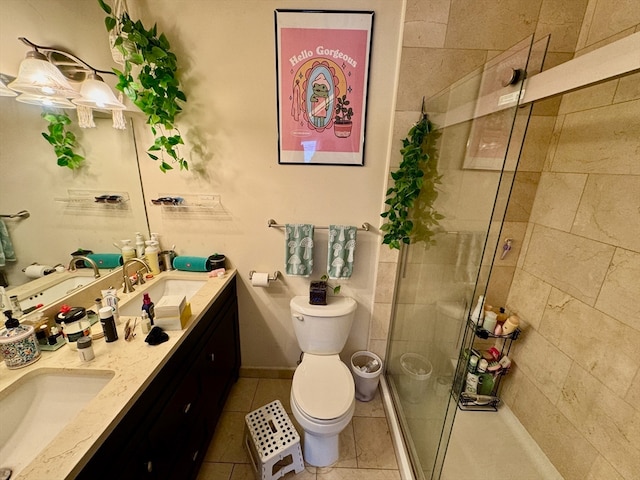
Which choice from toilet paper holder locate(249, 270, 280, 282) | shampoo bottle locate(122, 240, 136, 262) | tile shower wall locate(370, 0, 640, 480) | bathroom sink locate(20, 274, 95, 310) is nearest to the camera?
bathroom sink locate(20, 274, 95, 310)

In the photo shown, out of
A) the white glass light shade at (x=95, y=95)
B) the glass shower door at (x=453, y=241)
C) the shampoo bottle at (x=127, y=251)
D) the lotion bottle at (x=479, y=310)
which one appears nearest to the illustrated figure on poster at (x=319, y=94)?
the glass shower door at (x=453, y=241)

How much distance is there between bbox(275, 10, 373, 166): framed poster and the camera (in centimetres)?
130

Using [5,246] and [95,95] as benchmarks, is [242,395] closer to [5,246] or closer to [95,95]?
[5,246]

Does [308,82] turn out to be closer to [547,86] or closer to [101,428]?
[547,86]

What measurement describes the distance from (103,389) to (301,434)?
1.14 metres

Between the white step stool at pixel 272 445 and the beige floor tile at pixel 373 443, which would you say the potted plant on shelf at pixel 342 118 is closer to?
the white step stool at pixel 272 445

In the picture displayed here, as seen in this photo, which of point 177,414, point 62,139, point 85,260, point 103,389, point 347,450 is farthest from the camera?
point 347,450

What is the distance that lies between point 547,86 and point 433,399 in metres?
1.35

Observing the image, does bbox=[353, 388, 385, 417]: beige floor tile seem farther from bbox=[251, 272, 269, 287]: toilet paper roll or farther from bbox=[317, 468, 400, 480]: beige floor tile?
bbox=[251, 272, 269, 287]: toilet paper roll

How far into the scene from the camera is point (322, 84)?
1.38m

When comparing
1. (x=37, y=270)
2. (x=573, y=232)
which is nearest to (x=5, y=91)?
(x=37, y=270)

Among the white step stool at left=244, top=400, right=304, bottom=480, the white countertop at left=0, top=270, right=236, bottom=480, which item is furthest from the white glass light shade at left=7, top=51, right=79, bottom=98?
the white step stool at left=244, top=400, right=304, bottom=480

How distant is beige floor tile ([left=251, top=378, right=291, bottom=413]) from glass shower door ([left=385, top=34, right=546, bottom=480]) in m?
0.75

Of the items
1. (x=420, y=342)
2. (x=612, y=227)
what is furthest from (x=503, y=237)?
(x=420, y=342)
